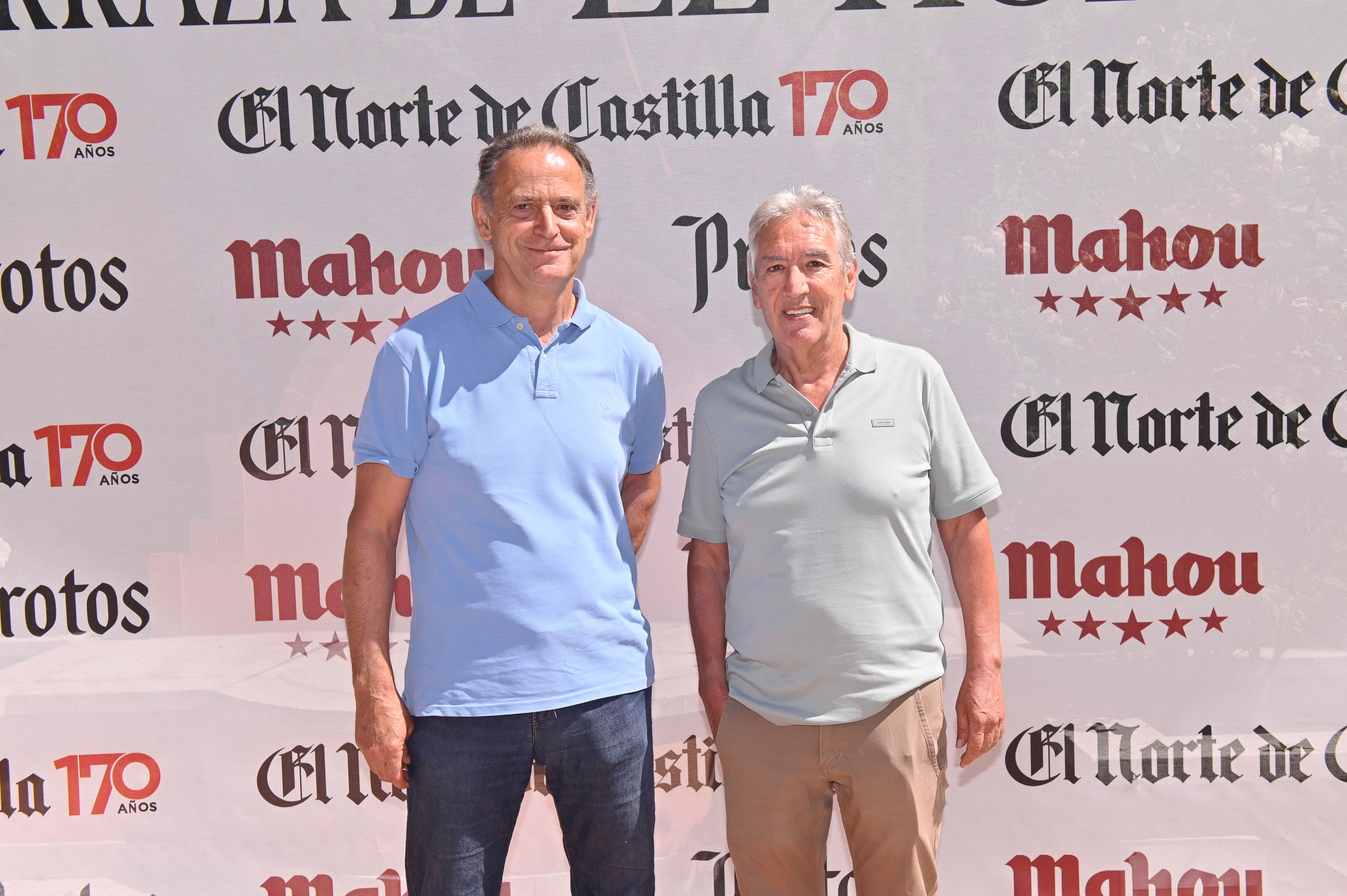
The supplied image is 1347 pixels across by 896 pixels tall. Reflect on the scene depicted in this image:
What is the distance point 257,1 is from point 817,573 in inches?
79.2

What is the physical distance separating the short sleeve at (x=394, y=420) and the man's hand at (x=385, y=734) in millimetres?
422

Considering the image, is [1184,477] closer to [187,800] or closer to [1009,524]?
[1009,524]

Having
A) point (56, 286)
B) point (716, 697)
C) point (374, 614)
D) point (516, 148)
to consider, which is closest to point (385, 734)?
point (374, 614)

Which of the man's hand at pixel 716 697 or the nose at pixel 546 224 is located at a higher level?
the nose at pixel 546 224

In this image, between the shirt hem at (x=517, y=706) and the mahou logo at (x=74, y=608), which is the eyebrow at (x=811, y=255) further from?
the mahou logo at (x=74, y=608)

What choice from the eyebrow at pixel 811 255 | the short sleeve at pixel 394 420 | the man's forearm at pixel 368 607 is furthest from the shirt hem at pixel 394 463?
the eyebrow at pixel 811 255

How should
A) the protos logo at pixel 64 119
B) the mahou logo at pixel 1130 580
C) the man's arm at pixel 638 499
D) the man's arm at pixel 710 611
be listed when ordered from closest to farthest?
the man's arm at pixel 710 611 → the man's arm at pixel 638 499 → the protos logo at pixel 64 119 → the mahou logo at pixel 1130 580

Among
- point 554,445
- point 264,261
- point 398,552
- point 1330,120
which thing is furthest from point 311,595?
point 1330,120

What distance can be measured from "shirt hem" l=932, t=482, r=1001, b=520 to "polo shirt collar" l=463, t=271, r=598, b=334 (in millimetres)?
449

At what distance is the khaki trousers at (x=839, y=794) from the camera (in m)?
1.84

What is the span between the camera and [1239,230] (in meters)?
2.56

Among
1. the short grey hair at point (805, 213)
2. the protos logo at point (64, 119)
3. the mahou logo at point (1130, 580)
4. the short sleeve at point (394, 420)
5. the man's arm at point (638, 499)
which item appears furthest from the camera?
the mahou logo at point (1130, 580)

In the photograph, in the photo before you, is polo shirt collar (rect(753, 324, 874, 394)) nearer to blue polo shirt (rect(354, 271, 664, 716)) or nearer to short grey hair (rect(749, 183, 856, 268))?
short grey hair (rect(749, 183, 856, 268))

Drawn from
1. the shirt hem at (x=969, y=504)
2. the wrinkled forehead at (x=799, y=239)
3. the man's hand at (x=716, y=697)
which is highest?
the wrinkled forehead at (x=799, y=239)
